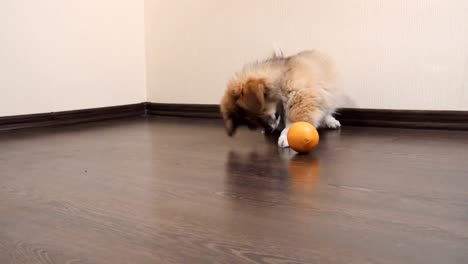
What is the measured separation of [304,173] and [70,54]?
6.39ft

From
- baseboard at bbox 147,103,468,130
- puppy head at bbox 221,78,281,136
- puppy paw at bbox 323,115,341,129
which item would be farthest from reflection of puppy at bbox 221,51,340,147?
baseboard at bbox 147,103,468,130

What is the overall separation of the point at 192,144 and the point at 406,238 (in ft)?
3.99

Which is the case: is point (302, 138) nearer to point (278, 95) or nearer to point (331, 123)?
point (278, 95)

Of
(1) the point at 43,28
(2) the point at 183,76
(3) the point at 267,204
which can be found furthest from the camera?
(2) the point at 183,76

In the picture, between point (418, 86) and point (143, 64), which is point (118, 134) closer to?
point (143, 64)

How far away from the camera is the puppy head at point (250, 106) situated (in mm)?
1810

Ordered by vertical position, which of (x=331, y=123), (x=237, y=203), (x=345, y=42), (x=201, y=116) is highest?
(x=345, y=42)

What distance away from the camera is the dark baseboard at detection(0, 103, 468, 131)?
203cm

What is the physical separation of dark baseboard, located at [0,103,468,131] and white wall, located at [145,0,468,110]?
0.14 ft

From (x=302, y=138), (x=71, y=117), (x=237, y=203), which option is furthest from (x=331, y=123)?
(x=71, y=117)

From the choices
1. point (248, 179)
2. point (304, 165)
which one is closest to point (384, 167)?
point (304, 165)

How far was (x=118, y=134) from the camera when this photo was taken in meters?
2.21

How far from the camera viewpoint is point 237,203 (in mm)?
973

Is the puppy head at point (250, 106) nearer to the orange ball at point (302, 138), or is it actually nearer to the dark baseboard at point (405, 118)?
the orange ball at point (302, 138)
